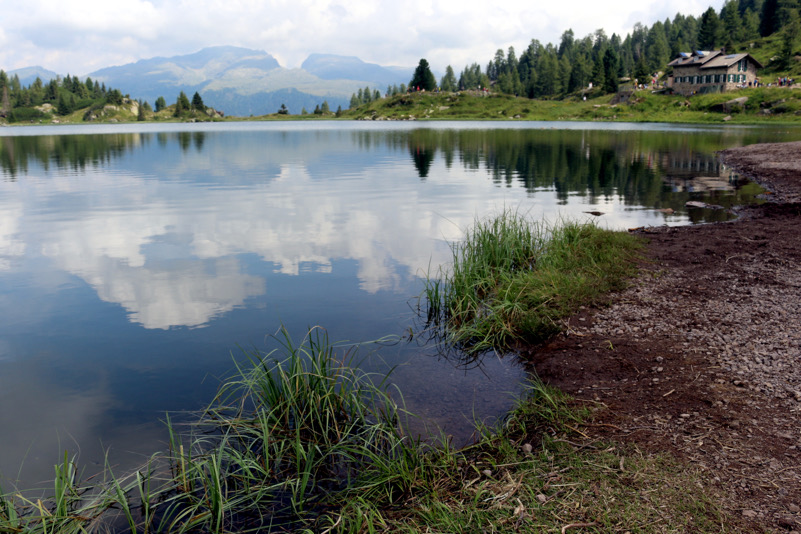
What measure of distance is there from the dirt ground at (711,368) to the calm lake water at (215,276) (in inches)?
74.7

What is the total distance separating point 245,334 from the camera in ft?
41.7

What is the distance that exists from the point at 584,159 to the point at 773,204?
2845cm

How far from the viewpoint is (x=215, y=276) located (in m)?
17.2

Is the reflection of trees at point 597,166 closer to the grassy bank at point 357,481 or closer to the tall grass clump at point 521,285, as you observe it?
the tall grass clump at point 521,285

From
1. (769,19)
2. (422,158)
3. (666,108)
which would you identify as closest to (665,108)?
(666,108)

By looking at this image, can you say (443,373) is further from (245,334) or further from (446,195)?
(446,195)

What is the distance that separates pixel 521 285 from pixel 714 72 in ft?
549

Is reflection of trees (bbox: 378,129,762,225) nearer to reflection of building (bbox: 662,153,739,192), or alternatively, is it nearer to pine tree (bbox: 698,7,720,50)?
reflection of building (bbox: 662,153,739,192)

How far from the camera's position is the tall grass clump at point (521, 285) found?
40.7 ft

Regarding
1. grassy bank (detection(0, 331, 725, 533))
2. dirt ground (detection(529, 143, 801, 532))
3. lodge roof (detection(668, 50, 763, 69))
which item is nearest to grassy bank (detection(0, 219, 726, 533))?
grassy bank (detection(0, 331, 725, 533))

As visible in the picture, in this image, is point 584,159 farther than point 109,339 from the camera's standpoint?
Yes

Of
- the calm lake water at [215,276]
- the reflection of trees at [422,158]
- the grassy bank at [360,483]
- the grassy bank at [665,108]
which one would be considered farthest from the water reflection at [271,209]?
the grassy bank at [665,108]

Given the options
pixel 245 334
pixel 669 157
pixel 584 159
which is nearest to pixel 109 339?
pixel 245 334

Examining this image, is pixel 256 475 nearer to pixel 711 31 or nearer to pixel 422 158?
pixel 422 158
